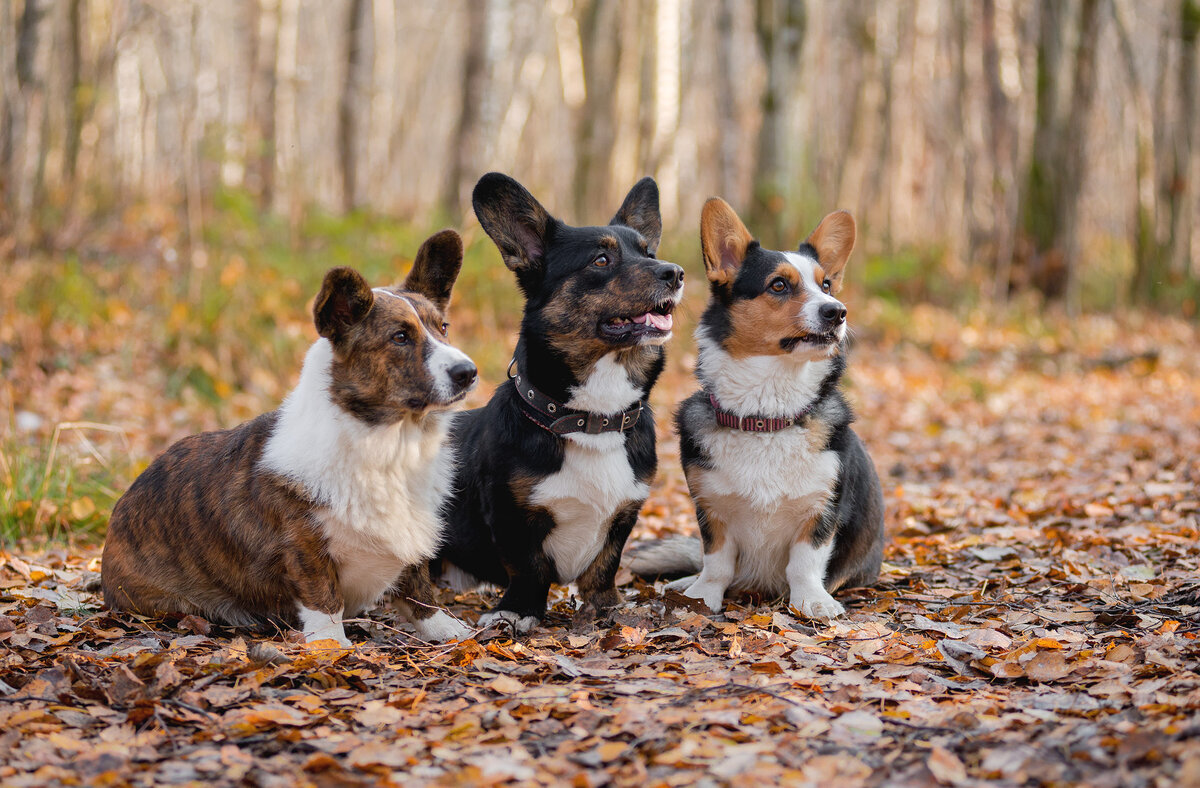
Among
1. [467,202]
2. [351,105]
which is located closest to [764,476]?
[467,202]

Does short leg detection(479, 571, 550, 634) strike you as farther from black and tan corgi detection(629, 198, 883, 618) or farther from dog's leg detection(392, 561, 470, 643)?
black and tan corgi detection(629, 198, 883, 618)

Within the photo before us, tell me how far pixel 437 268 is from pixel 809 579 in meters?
2.05

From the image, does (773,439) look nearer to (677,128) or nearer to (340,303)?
(340,303)

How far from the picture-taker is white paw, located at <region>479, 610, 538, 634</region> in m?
3.95

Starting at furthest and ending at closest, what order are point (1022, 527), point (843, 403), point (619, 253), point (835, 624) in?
point (1022, 527) → point (843, 403) → point (619, 253) → point (835, 624)

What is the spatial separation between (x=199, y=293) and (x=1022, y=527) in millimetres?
7466

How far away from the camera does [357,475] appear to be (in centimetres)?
359

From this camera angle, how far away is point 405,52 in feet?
126

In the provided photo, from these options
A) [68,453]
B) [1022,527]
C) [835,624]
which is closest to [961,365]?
[1022,527]

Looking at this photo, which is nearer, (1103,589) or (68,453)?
(1103,589)

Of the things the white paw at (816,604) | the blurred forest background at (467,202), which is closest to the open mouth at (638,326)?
the white paw at (816,604)

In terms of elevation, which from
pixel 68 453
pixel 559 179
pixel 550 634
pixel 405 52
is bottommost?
pixel 550 634

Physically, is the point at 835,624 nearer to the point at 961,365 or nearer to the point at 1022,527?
the point at 1022,527

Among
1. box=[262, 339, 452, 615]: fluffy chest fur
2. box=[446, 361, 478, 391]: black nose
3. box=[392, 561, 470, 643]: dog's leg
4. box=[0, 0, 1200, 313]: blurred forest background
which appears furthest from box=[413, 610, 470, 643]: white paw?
box=[0, 0, 1200, 313]: blurred forest background
